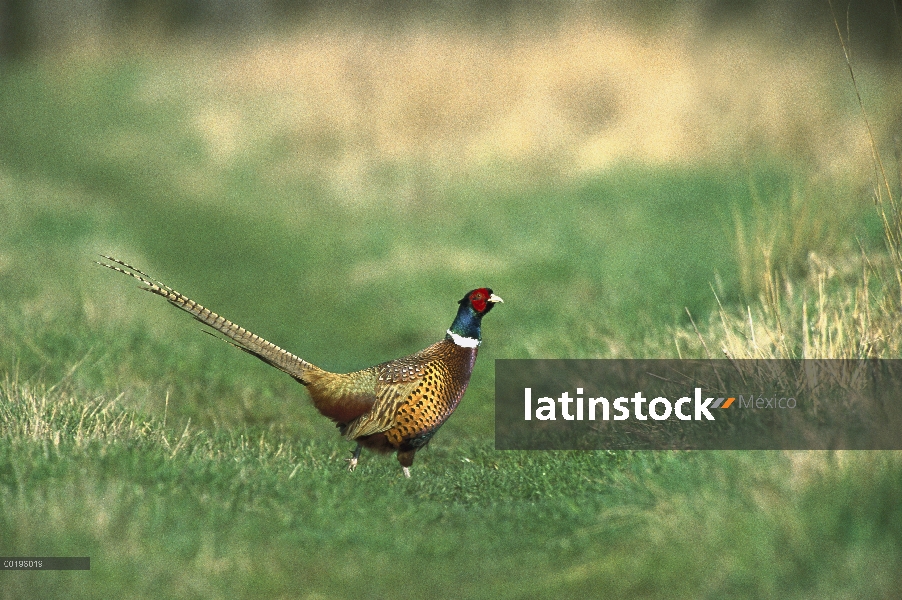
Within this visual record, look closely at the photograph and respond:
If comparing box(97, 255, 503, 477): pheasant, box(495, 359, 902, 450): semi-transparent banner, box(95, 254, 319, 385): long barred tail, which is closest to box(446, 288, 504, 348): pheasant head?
box(97, 255, 503, 477): pheasant

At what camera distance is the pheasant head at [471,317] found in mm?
8297

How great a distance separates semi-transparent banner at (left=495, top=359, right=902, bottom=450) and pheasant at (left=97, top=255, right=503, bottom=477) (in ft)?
4.14

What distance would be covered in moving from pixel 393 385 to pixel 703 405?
2243mm

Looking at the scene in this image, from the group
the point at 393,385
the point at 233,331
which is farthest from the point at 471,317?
the point at 233,331

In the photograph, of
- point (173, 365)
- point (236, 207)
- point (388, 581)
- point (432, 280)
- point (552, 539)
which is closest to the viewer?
point (388, 581)

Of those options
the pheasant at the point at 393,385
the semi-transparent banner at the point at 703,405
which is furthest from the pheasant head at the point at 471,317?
the semi-transparent banner at the point at 703,405

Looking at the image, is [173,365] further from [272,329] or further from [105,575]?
[105,575]

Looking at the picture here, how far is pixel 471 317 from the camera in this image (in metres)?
8.32

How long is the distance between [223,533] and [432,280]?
278 inches

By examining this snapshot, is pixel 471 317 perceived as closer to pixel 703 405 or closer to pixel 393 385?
pixel 393 385

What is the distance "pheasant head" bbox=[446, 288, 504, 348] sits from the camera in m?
8.30

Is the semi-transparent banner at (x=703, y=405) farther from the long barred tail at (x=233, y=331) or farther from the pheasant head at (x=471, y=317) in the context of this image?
the long barred tail at (x=233, y=331)

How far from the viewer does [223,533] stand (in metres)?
6.63

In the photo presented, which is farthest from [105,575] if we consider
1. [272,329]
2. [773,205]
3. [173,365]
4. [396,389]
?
[773,205]
